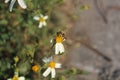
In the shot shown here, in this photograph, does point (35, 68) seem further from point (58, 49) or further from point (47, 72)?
point (58, 49)

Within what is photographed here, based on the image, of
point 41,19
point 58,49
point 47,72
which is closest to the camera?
point 58,49

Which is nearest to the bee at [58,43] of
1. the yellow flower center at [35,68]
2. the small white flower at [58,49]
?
the small white flower at [58,49]

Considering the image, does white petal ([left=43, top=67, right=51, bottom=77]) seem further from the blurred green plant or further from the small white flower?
the small white flower

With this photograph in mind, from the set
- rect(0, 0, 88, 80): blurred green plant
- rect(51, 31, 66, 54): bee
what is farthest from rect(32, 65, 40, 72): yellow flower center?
rect(51, 31, 66, 54): bee

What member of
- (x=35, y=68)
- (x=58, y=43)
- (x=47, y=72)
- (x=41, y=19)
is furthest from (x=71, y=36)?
(x=58, y=43)

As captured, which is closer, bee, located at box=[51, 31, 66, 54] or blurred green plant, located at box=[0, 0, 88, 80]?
bee, located at box=[51, 31, 66, 54]

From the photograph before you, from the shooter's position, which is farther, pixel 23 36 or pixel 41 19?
pixel 23 36

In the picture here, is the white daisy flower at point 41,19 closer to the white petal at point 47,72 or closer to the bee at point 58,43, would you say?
the white petal at point 47,72

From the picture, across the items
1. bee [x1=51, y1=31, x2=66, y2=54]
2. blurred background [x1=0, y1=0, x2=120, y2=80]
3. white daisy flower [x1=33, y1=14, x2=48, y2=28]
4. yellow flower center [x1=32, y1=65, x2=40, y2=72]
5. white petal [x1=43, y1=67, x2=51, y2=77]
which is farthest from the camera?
white daisy flower [x1=33, y1=14, x2=48, y2=28]

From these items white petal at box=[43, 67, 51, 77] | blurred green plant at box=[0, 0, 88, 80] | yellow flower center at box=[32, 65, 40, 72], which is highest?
blurred green plant at box=[0, 0, 88, 80]
